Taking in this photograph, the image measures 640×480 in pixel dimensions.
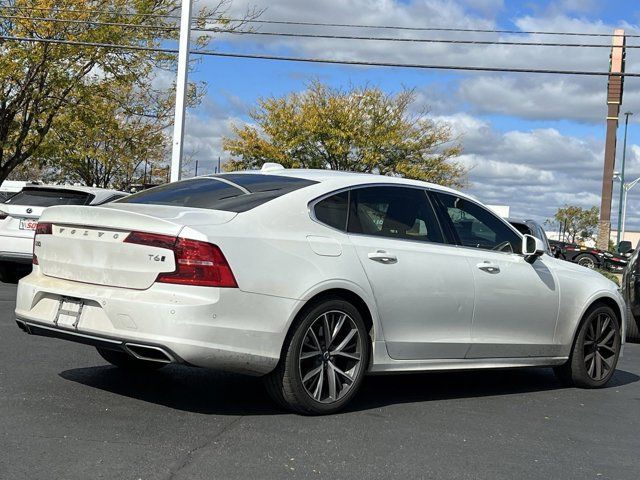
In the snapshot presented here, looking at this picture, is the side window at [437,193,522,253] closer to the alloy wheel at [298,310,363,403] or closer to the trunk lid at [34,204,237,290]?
the alloy wheel at [298,310,363,403]

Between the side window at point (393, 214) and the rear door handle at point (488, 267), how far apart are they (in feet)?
1.22

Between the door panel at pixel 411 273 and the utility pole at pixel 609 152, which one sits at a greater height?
the utility pole at pixel 609 152

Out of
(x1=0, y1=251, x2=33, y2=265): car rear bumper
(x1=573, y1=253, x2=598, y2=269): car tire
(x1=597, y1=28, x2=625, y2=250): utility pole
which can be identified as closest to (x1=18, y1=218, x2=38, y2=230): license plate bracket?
(x1=0, y1=251, x2=33, y2=265): car rear bumper

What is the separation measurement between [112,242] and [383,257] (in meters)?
1.77

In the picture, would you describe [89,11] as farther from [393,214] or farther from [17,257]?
[393,214]

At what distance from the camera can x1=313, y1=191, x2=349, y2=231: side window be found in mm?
5555

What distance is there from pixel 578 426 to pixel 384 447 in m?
1.69

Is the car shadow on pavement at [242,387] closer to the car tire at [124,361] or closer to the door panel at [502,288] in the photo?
the car tire at [124,361]

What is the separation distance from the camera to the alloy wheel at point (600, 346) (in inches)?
282

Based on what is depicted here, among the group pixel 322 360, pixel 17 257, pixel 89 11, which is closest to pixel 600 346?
pixel 322 360

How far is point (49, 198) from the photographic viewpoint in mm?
12477

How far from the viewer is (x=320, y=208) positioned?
5.57 meters

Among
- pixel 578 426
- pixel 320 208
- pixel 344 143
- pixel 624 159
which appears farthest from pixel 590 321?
pixel 624 159

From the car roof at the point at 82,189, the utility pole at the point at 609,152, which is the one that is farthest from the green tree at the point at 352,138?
the car roof at the point at 82,189
